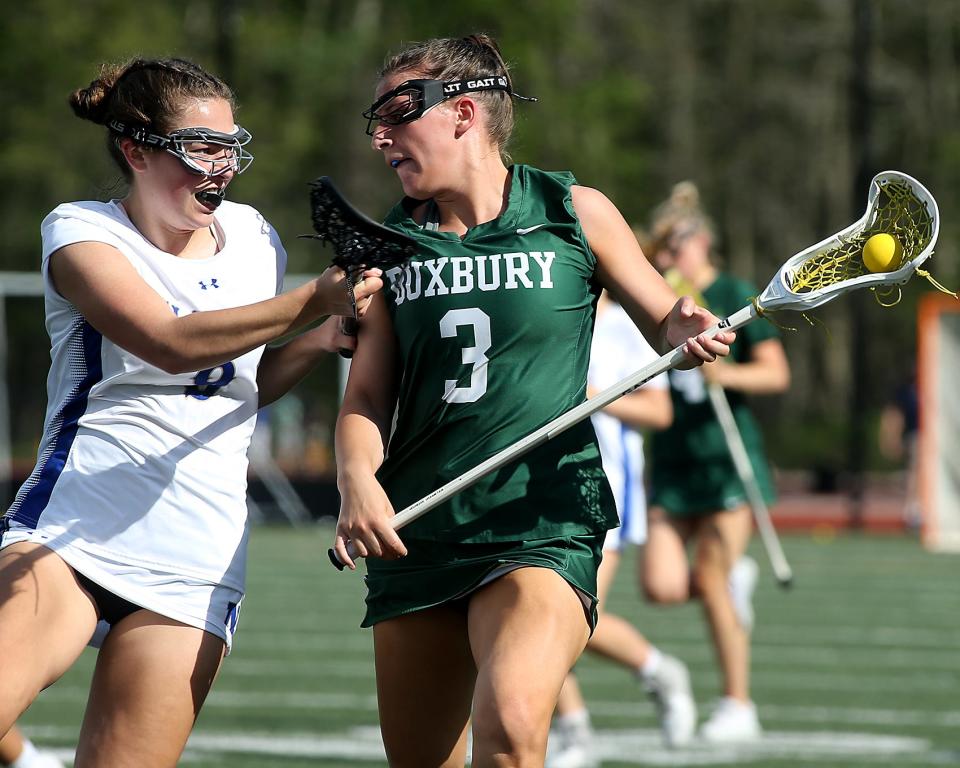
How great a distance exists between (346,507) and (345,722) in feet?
13.0

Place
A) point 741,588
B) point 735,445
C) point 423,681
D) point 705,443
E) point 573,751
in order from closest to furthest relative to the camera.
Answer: point 423,681, point 573,751, point 741,588, point 735,445, point 705,443

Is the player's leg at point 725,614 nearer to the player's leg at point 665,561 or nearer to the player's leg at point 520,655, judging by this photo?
the player's leg at point 665,561

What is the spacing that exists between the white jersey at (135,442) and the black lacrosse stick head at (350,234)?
414mm

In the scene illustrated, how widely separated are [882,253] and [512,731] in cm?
130

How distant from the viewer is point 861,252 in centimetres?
398

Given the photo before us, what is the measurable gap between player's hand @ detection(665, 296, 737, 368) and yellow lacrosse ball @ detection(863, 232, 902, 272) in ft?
1.17

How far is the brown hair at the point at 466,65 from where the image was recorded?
403 cm

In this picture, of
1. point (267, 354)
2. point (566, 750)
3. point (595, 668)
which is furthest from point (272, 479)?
point (267, 354)

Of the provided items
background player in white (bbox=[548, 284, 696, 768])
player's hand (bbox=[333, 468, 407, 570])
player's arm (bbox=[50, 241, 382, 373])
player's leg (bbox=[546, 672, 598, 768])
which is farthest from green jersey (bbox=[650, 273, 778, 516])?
player's arm (bbox=[50, 241, 382, 373])

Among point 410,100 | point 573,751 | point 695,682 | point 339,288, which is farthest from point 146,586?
point 695,682

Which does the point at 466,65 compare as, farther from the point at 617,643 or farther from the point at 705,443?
the point at 705,443

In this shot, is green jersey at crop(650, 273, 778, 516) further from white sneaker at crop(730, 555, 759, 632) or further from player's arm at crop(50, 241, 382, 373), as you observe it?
player's arm at crop(50, 241, 382, 373)

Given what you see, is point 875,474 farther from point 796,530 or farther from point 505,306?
point 505,306

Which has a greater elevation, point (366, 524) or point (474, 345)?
point (474, 345)
